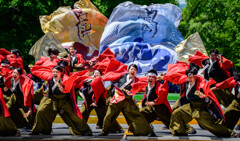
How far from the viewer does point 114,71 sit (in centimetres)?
754

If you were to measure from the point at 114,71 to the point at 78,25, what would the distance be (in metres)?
9.39

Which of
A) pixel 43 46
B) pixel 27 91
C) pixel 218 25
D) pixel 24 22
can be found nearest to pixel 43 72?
pixel 27 91

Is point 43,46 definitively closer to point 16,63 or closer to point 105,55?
point 16,63

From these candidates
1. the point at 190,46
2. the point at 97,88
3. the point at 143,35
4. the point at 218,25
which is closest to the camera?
the point at 97,88

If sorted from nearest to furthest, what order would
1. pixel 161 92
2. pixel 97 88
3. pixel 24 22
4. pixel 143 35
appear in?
pixel 161 92
pixel 97 88
pixel 143 35
pixel 24 22

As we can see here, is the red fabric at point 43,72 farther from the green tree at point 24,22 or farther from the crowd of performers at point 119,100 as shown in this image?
the green tree at point 24,22

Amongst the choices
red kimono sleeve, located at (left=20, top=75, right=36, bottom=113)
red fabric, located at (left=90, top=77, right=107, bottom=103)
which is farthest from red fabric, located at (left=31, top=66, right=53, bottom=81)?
red fabric, located at (left=90, top=77, right=107, bottom=103)

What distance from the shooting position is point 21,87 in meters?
7.81

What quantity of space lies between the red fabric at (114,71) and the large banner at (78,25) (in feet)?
29.5

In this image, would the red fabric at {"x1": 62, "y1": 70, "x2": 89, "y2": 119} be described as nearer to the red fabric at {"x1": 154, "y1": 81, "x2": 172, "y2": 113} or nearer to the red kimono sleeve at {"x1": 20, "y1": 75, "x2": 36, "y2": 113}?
the red kimono sleeve at {"x1": 20, "y1": 75, "x2": 36, "y2": 113}

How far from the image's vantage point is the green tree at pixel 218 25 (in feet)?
69.2

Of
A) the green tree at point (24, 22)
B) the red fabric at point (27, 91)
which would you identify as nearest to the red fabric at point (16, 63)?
the red fabric at point (27, 91)

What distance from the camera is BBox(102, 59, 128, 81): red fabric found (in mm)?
7422

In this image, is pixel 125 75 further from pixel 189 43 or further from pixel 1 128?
pixel 189 43
